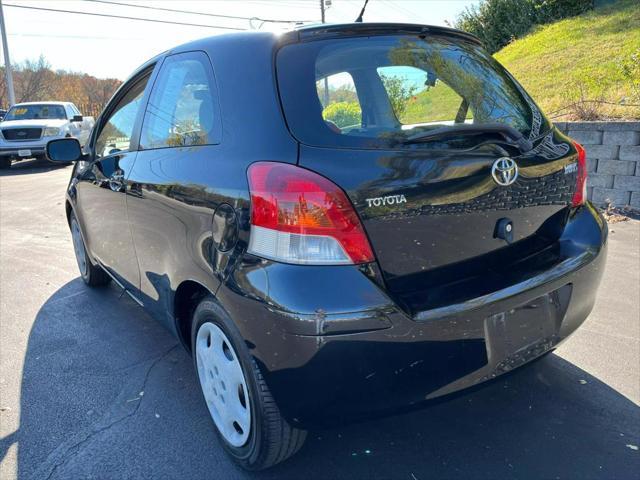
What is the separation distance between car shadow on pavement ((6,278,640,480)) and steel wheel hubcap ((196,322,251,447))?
6.7 inches

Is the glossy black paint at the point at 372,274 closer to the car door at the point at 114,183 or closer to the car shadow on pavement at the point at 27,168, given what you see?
the car door at the point at 114,183

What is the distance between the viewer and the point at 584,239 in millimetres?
2357

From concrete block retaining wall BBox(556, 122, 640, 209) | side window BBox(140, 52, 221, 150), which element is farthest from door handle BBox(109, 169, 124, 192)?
concrete block retaining wall BBox(556, 122, 640, 209)

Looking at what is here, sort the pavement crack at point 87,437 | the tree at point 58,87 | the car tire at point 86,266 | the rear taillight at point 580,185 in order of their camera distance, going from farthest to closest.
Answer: the tree at point 58,87 → the car tire at point 86,266 → the rear taillight at point 580,185 → the pavement crack at point 87,437

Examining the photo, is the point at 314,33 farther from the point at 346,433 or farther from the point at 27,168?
the point at 27,168

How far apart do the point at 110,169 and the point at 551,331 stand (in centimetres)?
258

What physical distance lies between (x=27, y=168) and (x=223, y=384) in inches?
566

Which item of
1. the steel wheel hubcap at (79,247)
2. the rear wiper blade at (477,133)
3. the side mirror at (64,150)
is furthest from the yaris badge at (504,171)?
the steel wheel hubcap at (79,247)

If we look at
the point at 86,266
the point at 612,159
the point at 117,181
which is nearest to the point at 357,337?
the point at 117,181

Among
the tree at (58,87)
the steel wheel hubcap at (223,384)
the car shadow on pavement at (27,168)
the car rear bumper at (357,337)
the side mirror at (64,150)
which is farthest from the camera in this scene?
the tree at (58,87)

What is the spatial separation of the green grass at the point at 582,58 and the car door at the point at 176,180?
5740mm

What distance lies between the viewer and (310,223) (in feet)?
5.90

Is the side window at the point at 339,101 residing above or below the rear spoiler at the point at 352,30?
below

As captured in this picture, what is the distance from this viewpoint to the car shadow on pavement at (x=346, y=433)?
2.25 metres
